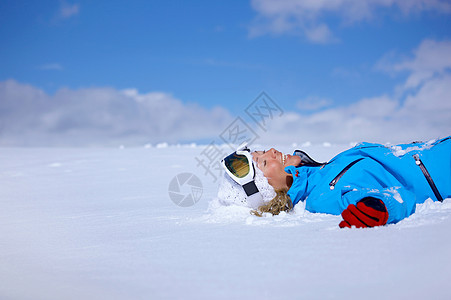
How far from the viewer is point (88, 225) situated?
116 inches

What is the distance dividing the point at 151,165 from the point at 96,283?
5451 mm

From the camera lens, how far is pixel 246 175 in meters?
3.11

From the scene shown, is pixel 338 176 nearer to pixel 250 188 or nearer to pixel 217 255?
pixel 250 188

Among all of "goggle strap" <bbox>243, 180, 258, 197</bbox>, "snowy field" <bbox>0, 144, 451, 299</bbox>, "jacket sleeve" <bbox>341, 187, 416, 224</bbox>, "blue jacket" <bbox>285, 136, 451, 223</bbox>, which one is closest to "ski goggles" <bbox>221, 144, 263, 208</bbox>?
"goggle strap" <bbox>243, 180, 258, 197</bbox>

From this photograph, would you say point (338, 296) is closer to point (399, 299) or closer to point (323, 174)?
point (399, 299)

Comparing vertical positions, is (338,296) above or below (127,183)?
below

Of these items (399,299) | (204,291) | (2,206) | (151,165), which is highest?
(151,165)

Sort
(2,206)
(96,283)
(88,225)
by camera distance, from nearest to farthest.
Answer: (96,283)
(88,225)
(2,206)

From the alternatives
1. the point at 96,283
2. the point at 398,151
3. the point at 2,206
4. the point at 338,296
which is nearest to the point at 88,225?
the point at 96,283

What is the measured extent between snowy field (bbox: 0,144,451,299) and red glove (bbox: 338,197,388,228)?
0.06m

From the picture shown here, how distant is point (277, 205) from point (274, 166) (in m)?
0.37

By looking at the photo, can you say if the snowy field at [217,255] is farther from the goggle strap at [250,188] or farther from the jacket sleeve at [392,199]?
the goggle strap at [250,188]

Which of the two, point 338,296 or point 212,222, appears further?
point 212,222

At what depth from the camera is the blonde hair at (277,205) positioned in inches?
117
